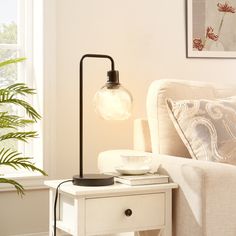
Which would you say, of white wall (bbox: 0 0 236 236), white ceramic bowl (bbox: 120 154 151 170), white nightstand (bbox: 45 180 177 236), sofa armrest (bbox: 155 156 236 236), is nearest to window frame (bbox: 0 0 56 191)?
white wall (bbox: 0 0 236 236)

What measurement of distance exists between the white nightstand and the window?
2.87ft

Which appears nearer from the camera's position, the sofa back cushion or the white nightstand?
the white nightstand

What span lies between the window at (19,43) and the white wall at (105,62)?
0.17 m

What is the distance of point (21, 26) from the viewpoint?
10.8 feet

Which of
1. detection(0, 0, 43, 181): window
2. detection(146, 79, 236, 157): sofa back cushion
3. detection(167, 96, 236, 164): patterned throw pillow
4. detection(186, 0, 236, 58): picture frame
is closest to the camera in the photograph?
detection(167, 96, 236, 164): patterned throw pillow

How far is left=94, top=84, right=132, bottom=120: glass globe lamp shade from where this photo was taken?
7.90 feet

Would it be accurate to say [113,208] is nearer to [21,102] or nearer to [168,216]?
[168,216]

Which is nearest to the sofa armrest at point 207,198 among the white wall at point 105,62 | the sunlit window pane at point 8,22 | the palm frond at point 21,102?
the palm frond at point 21,102

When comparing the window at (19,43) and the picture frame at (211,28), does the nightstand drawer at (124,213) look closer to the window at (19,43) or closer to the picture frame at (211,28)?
the window at (19,43)

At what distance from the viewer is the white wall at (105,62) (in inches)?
126

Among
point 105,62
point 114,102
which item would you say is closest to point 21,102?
point 114,102

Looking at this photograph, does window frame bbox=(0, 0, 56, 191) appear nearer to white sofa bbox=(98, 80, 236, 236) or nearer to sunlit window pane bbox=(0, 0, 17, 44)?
sunlit window pane bbox=(0, 0, 17, 44)

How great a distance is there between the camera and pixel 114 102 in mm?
2410

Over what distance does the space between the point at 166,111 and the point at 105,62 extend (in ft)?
2.19
